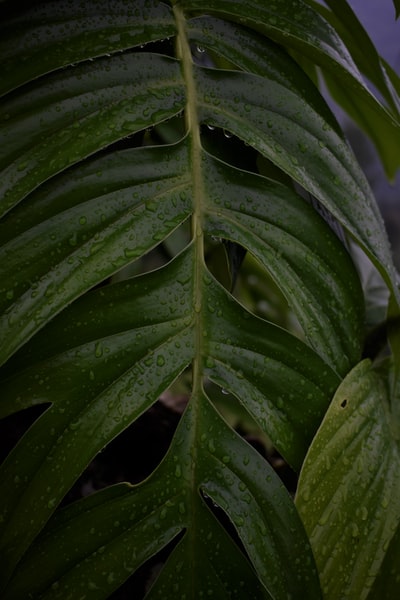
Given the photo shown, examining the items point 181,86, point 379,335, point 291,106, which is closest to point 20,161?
point 181,86

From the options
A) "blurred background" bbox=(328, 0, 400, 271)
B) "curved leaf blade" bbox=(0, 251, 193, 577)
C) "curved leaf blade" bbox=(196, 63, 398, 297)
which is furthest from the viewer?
"blurred background" bbox=(328, 0, 400, 271)

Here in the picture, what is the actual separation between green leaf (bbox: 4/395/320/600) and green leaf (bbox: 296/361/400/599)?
0.10 ft

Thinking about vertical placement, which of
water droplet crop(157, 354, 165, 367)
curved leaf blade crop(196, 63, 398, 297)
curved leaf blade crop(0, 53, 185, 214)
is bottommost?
water droplet crop(157, 354, 165, 367)

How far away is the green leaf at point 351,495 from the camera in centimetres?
53

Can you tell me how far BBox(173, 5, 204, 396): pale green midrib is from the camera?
52 cm

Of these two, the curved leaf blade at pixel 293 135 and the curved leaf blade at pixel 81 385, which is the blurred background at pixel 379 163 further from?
the curved leaf blade at pixel 81 385

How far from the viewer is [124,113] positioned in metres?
0.55

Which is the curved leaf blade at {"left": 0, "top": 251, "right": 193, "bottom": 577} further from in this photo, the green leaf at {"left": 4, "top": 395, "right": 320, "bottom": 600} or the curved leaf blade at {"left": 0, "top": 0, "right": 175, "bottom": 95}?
the curved leaf blade at {"left": 0, "top": 0, "right": 175, "bottom": 95}

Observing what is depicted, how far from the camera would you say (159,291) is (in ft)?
1.72

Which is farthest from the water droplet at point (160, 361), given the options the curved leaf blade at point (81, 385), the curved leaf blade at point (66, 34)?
the curved leaf blade at point (66, 34)

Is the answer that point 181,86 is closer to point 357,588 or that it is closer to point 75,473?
point 75,473

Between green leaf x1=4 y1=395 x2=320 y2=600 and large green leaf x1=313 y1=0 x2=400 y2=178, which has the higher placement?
large green leaf x1=313 y1=0 x2=400 y2=178

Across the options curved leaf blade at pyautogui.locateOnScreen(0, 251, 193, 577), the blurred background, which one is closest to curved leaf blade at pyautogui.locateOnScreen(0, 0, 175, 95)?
curved leaf blade at pyautogui.locateOnScreen(0, 251, 193, 577)

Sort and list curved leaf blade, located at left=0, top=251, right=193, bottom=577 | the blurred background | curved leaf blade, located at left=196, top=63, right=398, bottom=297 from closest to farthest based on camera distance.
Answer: curved leaf blade, located at left=0, top=251, right=193, bottom=577
curved leaf blade, located at left=196, top=63, right=398, bottom=297
the blurred background
